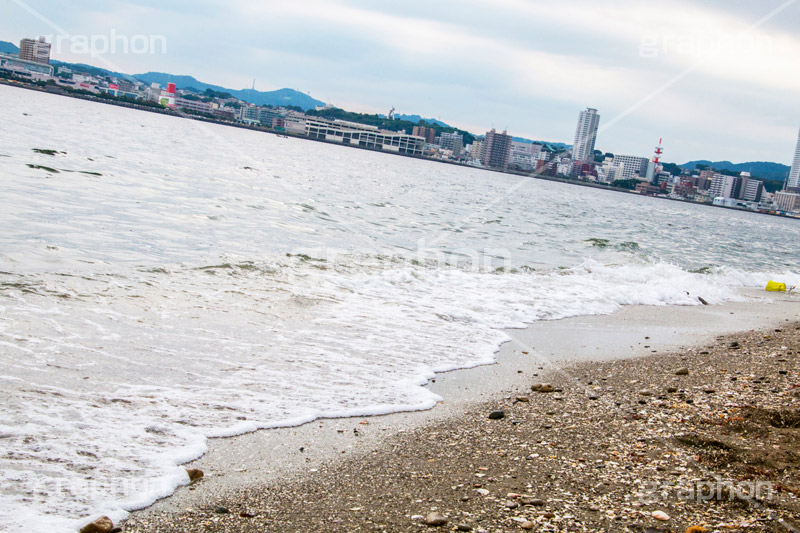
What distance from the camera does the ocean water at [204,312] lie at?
4406mm

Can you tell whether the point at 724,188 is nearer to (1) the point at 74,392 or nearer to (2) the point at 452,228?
(2) the point at 452,228

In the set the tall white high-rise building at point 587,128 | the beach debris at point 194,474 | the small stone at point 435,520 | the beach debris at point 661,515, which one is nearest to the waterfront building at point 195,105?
the tall white high-rise building at point 587,128

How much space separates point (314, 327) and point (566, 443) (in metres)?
4.45

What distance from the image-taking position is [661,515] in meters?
3.57

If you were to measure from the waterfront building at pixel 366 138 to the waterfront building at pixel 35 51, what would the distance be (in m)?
67.4

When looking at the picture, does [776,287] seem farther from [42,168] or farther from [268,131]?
[268,131]

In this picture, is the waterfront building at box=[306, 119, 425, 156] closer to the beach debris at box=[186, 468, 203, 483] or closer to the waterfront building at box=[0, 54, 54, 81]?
the waterfront building at box=[0, 54, 54, 81]

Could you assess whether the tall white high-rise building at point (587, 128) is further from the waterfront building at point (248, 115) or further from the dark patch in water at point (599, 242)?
the dark patch in water at point (599, 242)

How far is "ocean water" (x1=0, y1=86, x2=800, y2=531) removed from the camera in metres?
4.41

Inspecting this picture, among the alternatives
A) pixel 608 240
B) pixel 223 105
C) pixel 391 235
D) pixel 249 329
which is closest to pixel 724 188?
pixel 223 105

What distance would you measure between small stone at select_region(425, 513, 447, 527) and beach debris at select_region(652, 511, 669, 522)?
3.99 feet

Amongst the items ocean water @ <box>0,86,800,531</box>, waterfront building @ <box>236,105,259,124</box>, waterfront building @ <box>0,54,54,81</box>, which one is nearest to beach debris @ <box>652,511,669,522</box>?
ocean water @ <box>0,86,800,531</box>

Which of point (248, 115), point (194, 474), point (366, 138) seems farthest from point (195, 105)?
point (194, 474)

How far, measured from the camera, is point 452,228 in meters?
25.8
